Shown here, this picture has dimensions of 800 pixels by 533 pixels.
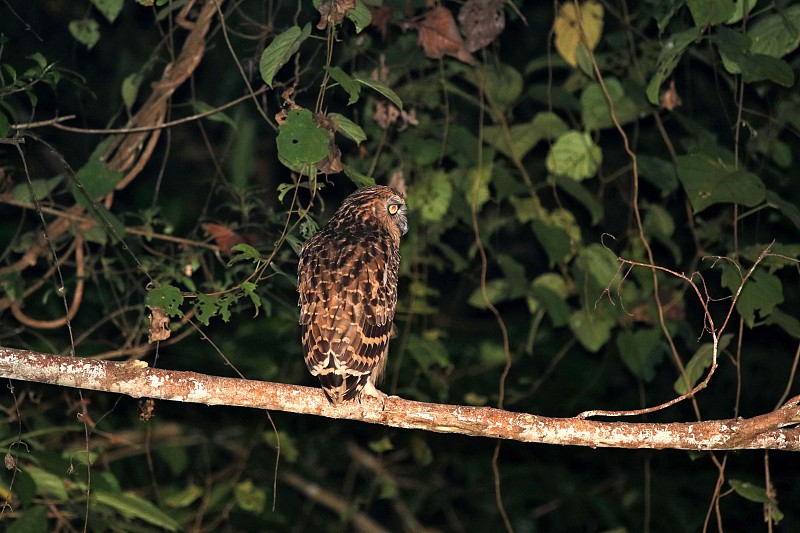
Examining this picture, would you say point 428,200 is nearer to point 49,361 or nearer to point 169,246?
point 169,246

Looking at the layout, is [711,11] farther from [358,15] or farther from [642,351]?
[642,351]

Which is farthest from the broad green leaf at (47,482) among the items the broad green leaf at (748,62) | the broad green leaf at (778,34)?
the broad green leaf at (778,34)

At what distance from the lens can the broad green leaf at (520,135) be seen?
538cm

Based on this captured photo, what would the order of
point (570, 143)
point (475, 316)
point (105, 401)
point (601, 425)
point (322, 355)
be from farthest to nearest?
point (475, 316) < point (105, 401) < point (570, 143) < point (322, 355) < point (601, 425)

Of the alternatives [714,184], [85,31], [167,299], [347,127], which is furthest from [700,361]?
[85,31]

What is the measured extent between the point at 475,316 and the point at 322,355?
405 cm

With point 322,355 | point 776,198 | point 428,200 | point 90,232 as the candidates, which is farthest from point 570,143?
point 90,232

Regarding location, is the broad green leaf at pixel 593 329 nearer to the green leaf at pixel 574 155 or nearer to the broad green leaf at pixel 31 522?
the green leaf at pixel 574 155

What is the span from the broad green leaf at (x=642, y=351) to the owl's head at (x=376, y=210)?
1.18 metres

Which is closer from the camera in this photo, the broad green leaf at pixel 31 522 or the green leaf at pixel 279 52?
the green leaf at pixel 279 52

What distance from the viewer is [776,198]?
435cm

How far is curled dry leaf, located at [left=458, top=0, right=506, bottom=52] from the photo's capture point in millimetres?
4789

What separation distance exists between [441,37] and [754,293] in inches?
65.8

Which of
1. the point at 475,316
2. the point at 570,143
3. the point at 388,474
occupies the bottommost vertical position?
the point at 388,474
